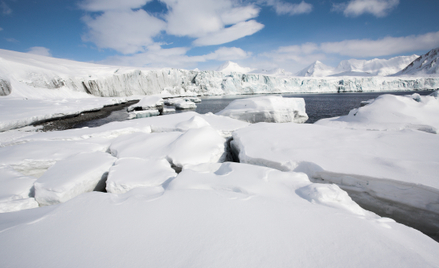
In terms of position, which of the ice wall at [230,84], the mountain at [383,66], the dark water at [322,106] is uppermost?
the mountain at [383,66]

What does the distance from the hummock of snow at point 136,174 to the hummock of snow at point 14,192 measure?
1.04 metres

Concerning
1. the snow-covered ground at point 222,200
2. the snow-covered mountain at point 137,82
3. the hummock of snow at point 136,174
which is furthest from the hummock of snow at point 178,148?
the snow-covered mountain at point 137,82

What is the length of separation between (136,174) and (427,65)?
11411 cm

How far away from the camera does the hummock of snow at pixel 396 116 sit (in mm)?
5882

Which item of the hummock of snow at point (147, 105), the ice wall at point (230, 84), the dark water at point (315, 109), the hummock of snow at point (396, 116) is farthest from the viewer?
the ice wall at point (230, 84)

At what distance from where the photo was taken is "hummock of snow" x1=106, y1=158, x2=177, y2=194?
8.80ft

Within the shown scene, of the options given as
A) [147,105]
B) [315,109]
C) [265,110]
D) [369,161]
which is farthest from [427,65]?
[369,161]

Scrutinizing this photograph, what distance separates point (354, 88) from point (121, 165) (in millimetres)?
65422

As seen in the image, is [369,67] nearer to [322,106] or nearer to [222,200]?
[322,106]

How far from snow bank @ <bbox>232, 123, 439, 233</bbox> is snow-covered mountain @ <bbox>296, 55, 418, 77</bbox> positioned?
495ft

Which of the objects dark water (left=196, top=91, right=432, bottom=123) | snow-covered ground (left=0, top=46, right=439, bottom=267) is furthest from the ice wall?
snow-covered ground (left=0, top=46, right=439, bottom=267)

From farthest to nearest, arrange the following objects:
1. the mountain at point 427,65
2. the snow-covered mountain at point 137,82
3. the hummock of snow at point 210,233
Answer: the mountain at point 427,65, the snow-covered mountain at point 137,82, the hummock of snow at point 210,233

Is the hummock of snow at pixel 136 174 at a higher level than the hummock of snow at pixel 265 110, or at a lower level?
lower

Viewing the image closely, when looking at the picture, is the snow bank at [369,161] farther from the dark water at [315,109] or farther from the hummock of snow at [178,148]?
the dark water at [315,109]
